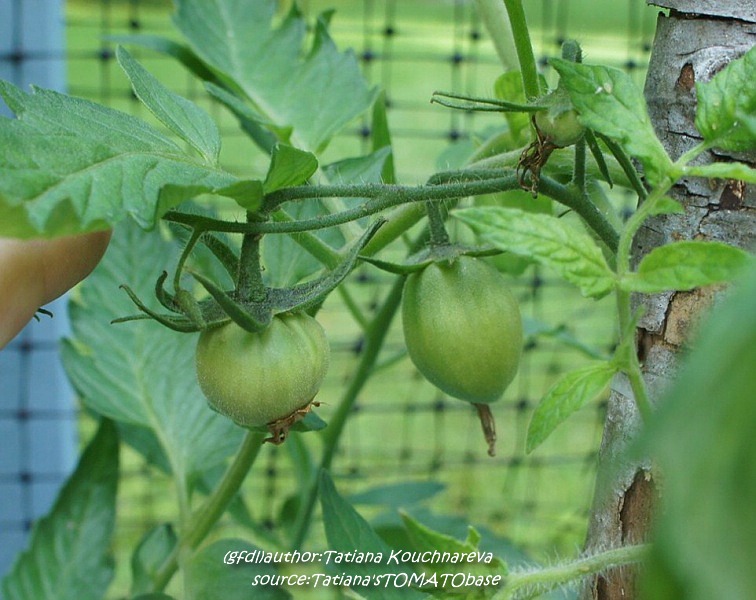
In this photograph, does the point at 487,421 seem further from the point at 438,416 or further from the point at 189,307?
the point at 438,416

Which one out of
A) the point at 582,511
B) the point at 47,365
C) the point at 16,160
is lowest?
Result: the point at 582,511

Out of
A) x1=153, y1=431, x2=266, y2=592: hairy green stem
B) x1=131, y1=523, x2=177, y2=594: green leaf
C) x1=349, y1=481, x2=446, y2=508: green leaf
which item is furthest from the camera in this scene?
x1=349, y1=481, x2=446, y2=508: green leaf

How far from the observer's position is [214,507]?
1.69 feet

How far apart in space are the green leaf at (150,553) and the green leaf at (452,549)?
0.30 metres

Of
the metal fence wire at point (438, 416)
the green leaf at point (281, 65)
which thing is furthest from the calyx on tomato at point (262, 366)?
the metal fence wire at point (438, 416)

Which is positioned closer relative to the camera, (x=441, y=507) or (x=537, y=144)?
(x=537, y=144)

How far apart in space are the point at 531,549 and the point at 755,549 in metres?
1.25

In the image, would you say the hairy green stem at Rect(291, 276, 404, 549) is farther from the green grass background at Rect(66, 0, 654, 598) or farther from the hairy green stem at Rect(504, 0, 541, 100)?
the green grass background at Rect(66, 0, 654, 598)

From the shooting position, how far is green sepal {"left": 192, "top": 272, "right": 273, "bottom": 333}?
303 mm

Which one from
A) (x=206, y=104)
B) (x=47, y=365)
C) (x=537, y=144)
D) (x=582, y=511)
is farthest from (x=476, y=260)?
(x=206, y=104)

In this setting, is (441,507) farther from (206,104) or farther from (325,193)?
(325,193)

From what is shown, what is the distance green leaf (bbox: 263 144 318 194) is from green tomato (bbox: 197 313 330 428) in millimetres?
51

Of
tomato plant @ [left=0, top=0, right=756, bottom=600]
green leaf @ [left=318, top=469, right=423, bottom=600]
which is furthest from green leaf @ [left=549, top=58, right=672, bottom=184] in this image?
green leaf @ [left=318, top=469, right=423, bottom=600]

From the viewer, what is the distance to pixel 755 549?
12 centimetres
